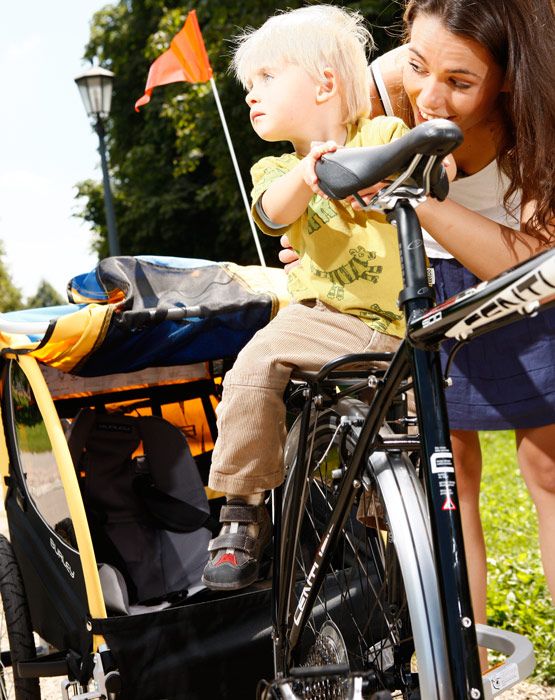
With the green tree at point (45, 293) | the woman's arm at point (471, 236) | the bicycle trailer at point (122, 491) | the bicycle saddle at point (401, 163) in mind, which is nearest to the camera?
the bicycle saddle at point (401, 163)

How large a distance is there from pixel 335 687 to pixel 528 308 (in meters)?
1.07

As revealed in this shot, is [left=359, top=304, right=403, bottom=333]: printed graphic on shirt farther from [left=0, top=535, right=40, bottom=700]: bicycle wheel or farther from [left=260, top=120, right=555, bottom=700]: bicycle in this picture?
[left=0, top=535, right=40, bottom=700]: bicycle wheel

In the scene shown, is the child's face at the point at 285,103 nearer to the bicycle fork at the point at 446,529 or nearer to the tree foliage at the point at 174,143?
the bicycle fork at the point at 446,529

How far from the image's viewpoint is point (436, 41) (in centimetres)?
199

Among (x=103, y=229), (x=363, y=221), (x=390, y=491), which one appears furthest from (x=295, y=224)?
(x=103, y=229)

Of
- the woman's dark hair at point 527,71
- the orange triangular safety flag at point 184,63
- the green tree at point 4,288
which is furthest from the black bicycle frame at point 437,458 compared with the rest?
the green tree at point 4,288

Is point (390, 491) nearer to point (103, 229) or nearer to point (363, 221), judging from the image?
point (363, 221)

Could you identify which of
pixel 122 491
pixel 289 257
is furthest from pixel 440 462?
pixel 122 491

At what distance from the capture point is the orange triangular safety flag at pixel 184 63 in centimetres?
464

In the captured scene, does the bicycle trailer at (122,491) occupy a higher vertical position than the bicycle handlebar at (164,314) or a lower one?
lower

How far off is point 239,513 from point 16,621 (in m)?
1.17

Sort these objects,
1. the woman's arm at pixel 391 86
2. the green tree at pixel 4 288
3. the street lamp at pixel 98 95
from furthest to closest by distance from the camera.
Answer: the green tree at pixel 4 288, the street lamp at pixel 98 95, the woman's arm at pixel 391 86

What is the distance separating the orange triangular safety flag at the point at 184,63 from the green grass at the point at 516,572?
265 cm

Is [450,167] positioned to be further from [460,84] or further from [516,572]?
[516,572]
